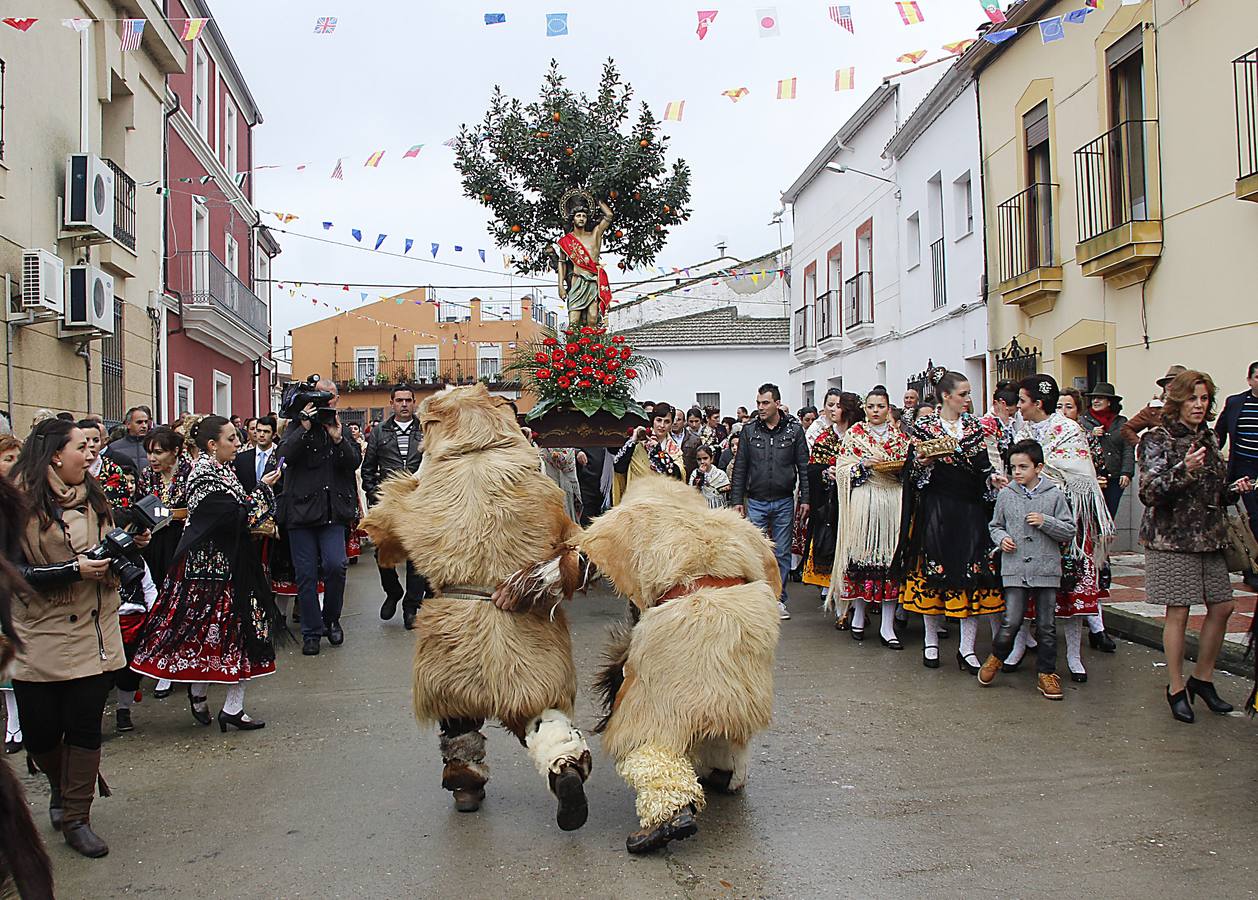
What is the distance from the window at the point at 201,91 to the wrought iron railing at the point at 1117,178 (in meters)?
16.0

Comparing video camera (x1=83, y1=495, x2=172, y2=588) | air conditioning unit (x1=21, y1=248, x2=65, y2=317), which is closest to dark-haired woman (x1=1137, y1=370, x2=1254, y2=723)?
video camera (x1=83, y1=495, x2=172, y2=588)

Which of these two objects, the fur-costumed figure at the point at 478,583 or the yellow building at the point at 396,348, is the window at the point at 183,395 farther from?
the yellow building at the point at 396,348

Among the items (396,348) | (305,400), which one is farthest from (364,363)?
(305,400)

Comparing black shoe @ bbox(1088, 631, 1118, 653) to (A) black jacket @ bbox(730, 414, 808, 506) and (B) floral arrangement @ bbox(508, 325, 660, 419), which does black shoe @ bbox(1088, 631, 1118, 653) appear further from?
(B) floral arrangement @ bbox(508, 325, 660, 419)

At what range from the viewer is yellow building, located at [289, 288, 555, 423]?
46.0 metres

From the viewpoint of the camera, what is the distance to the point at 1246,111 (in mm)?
9750

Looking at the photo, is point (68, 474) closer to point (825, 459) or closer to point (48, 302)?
point (825, 459)

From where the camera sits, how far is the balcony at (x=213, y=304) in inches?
740

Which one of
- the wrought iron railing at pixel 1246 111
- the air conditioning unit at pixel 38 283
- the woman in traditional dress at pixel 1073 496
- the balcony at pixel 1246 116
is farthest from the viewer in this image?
the air conditioning unit at pixel 38 283

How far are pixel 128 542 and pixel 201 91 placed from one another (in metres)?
19.4

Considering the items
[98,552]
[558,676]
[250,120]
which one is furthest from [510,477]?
[250,120]

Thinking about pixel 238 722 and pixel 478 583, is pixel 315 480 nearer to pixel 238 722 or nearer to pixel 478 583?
pixel 238 722

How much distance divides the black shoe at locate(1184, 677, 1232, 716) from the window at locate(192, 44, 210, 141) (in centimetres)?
1967

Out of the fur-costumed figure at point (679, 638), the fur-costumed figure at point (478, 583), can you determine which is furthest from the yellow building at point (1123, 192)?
the fur-costumed figure at point (478, 583)
